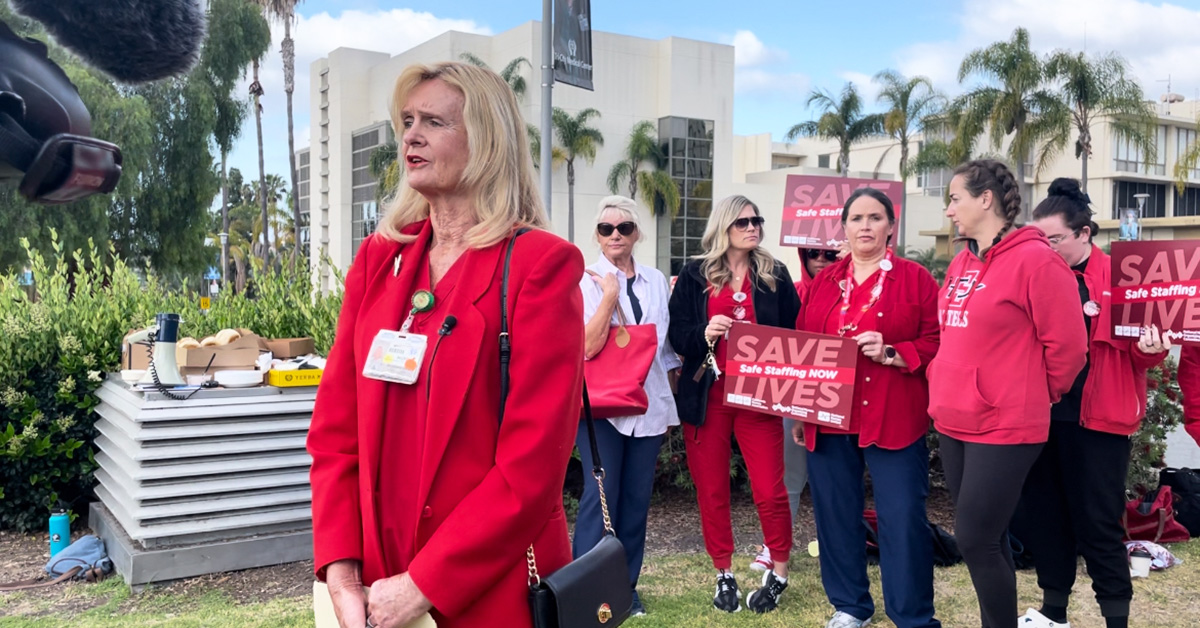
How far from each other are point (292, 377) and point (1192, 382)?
4734 mm

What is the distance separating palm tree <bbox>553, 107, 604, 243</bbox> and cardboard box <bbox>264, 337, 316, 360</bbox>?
40560mm

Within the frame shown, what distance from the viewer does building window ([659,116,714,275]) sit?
50.2 meters

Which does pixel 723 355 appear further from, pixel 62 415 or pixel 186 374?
pixel 62 415

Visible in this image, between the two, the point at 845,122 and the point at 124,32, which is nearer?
the point at 124,32

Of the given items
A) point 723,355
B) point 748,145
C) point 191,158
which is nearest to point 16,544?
point 723,355

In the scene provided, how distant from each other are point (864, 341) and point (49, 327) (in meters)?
5.23

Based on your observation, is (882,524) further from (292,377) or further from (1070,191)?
(292,377)

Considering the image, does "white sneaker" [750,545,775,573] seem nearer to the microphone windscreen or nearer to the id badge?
the id badge

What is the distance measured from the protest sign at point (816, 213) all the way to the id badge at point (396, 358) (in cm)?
399

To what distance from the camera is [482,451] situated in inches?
79.7

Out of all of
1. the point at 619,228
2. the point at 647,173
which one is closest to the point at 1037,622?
the point at 619,228

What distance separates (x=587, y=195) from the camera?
1946 inches

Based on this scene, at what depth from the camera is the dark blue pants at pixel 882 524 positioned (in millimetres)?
4211

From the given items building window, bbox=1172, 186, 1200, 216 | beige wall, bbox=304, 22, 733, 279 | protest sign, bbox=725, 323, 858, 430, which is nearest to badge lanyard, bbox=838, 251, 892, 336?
protest sign, bbox=725, 323, 858, 430
